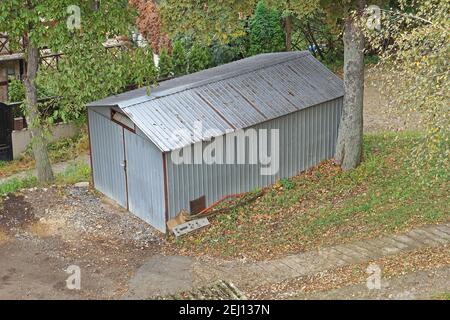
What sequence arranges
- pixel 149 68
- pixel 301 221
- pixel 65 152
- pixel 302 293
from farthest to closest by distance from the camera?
1. pixel 65 152
2. pixel 149 68
3. pixel 301 221
4. pixel 302 293

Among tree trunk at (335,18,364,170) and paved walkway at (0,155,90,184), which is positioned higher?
tree trunk at (335,18,364,170)

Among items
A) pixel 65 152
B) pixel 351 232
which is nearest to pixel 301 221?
pixel 351 232

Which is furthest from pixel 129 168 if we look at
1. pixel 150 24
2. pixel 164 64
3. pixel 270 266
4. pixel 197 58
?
pixel 150 24

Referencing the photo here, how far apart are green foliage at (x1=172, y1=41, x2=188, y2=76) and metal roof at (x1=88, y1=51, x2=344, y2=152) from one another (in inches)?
333

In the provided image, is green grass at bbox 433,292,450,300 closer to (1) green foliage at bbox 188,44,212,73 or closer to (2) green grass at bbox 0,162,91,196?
(2) green grass at bbox 0,162,91,196

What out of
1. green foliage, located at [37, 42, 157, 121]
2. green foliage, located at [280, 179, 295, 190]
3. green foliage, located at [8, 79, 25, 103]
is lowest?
green foliage, located at [280, 179, 295, 190]

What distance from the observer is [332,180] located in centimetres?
1747

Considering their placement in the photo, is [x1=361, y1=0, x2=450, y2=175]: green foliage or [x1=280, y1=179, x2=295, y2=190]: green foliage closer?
[x1=361, y1=0, x2=450, y2=175]: green foliage

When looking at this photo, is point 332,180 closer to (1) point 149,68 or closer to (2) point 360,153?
(2) point 360,153

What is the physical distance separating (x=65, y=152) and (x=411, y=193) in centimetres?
1360

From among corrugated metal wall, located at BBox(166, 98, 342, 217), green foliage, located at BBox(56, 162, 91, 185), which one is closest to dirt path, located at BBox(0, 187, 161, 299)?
green foliage, located at BBox(56, 162, 91, 185)

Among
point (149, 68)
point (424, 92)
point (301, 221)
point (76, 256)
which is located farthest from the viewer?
point (149, 68)

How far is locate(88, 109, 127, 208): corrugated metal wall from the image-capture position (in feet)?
55.2

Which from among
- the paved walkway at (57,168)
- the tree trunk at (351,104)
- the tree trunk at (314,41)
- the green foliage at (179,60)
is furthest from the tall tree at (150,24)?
the tree trunk at (351,104)
